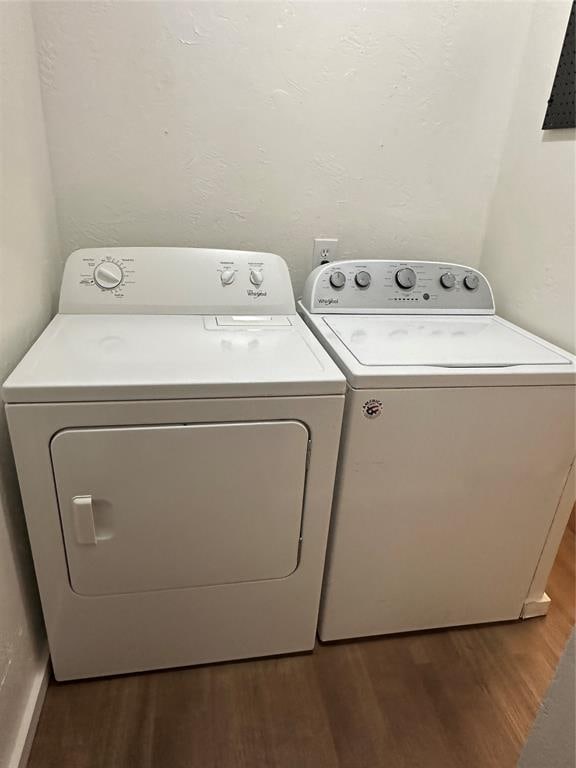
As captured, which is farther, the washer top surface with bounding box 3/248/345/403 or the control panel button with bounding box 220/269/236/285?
the control panel button with bounding box 220/269/236/285

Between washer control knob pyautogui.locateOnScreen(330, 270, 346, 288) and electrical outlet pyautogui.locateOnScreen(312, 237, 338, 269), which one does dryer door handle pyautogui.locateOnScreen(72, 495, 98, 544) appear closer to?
washer control knob pyautogui.locateOnScreen(330, 270, 346, 288)

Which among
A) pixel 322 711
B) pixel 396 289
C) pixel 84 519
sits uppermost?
pixel 396 289

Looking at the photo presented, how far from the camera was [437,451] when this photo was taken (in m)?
1.24

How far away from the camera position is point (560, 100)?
1392 mm

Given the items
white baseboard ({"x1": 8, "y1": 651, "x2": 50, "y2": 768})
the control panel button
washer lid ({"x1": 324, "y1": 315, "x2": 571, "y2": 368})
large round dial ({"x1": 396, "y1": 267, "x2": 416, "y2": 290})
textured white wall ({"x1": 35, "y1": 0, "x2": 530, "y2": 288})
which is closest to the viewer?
white baseboard ({"x1": 8, "y1": 651, "x2": 50, "y2": 768})

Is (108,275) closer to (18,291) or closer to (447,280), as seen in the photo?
(18,291)

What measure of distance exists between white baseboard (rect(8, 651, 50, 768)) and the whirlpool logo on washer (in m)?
1.03

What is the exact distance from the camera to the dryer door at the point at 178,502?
106cm

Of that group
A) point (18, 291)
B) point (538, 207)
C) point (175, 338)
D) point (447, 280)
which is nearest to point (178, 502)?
point (175, 338)

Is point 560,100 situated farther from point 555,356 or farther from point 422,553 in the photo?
point 422,553

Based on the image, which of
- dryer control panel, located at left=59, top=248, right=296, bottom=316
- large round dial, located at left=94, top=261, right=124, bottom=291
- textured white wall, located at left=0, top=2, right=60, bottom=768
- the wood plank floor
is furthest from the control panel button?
the wood plank floor

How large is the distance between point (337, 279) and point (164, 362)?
65 cm

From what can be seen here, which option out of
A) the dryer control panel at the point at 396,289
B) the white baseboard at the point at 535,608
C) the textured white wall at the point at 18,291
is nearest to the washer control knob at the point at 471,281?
the dryer control panel at the point at 396,289

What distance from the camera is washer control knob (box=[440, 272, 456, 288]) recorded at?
62.9 inches
